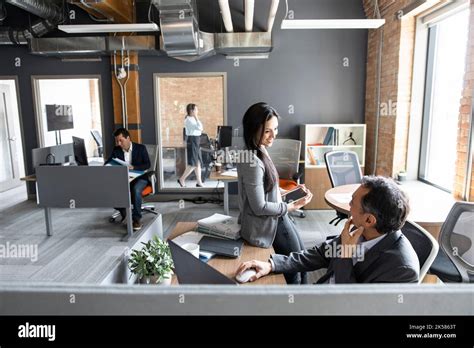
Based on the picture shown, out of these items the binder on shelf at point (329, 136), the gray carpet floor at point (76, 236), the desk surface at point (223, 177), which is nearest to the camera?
the gray carpet floor at point (76, 236)

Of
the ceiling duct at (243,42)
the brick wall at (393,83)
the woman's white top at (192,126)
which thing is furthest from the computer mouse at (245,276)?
the woman's white top at (192,126)

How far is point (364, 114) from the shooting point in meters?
5.66

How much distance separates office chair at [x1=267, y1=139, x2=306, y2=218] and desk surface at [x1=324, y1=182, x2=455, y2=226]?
161 cm

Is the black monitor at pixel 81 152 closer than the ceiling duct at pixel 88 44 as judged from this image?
Yes

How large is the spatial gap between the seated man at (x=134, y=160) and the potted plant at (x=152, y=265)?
3050 millimetres

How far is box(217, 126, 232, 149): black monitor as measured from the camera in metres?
5.21

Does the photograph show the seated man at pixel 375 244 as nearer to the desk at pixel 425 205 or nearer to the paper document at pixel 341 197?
the desk at pixel 425 205

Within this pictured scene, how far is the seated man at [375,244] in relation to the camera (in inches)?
50.6

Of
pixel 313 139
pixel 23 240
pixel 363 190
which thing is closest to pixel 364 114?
pixel 313 139

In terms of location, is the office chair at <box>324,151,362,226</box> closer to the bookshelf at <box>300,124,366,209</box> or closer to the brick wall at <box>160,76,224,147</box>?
the bookshelf at <box>300,124,366,209</box>

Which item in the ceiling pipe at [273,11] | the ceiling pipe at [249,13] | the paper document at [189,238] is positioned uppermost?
the ceiling pipe at [249,13]

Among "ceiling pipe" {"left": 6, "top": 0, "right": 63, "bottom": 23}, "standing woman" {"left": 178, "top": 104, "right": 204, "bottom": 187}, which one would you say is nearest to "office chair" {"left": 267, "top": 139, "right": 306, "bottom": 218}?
"standing woman" {"left": 178, "top": 104, "right": 204, "bottom": 187}

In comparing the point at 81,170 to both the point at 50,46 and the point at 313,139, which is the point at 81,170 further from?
the point at 313,139
